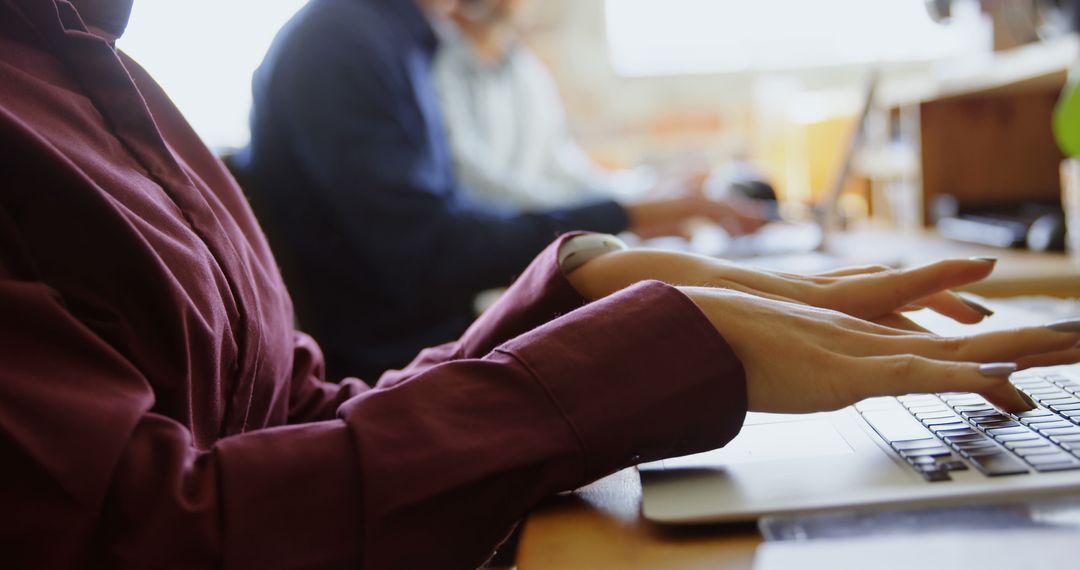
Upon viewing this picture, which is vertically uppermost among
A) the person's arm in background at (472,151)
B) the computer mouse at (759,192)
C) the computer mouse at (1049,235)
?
the person's arm in background at (472,151)

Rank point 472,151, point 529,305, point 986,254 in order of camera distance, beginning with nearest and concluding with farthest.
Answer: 1. point 529,305
2. point 986,254
3. point 472,151

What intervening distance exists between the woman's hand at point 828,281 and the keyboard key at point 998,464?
173 millimetres

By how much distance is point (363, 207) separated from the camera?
1307 millimetres

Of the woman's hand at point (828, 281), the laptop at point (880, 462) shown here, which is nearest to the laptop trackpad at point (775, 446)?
the laptop at point (880, 462)

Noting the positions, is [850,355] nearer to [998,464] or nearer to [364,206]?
[998,464]

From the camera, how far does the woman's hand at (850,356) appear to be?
42 cm

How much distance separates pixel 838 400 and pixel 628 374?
→ 0.36ft

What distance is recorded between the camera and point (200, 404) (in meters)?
0.48

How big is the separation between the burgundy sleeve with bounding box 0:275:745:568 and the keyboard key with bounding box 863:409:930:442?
83mm

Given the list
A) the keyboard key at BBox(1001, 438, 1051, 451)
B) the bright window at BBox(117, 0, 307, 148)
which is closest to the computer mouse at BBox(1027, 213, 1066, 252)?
the keyboard key at BBox(1001, 438, 1051, 451)

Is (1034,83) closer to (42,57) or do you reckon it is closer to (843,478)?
(843,478)

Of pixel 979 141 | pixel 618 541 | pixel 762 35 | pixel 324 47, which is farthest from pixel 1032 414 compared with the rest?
pixel 762 35

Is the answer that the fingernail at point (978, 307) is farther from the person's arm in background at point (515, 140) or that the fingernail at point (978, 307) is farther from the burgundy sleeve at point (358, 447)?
the person's arm in background at point (515, 140)

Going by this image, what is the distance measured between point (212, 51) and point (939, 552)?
1629 mm
